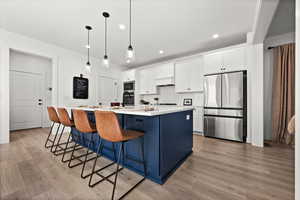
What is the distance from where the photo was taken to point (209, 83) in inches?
135

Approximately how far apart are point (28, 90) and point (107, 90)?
2.63m

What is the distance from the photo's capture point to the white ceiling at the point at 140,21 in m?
2.16

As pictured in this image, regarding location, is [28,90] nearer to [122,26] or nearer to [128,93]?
[128,93]

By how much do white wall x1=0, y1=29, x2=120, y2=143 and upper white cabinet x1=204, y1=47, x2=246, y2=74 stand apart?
13.0 ft

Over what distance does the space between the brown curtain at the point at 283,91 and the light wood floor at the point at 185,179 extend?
0.88 metres

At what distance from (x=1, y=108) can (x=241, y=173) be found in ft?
16.2

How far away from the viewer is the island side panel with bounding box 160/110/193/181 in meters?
1.58

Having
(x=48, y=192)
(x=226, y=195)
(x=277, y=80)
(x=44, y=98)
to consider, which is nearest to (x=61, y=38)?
(x=44, y=98)

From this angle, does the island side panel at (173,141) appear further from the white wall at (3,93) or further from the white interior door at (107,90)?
the white interior door at (107,90)

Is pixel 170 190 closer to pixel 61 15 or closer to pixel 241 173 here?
pixel 241 173

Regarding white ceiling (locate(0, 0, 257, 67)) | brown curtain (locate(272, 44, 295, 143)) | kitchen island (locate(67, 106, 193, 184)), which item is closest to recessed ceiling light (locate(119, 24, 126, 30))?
white ceiling (locate(0, 0, 257, 67))

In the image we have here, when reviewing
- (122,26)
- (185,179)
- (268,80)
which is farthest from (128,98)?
(268,80)

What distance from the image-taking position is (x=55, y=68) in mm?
3816

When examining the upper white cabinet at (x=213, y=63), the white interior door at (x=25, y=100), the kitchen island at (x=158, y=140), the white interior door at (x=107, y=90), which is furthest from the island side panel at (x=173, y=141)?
the white interior door at (x=25, y=100)
